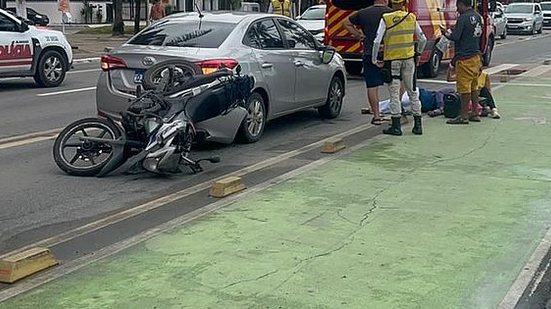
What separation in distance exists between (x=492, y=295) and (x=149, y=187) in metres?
3.97

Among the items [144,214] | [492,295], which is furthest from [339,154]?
[492,295]

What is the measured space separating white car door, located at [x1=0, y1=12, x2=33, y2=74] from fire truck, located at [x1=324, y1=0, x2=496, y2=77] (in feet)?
20.4

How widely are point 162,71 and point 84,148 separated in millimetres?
1207

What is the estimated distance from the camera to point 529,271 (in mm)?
5617

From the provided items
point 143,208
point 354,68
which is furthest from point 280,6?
point 143,208

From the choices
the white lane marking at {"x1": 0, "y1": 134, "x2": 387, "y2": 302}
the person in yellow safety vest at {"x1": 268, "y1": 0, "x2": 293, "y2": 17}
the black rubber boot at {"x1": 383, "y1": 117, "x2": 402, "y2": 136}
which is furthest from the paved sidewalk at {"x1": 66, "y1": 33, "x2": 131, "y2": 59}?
the white lane marking at {"x1": 0, "y1": 134, "x2": 387, "y2": 302}

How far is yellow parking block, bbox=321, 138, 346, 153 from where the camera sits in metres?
9.88

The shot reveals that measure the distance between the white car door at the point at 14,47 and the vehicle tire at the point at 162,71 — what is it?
7.61 meters

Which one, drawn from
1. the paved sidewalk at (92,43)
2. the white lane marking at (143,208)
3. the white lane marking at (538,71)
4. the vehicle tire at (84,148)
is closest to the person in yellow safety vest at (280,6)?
the paved sidewalk at (92,43)

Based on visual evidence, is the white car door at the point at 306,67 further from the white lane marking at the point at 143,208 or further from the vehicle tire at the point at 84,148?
the vehicle tire at the point at 84,148

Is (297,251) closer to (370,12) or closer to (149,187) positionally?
(149,187)

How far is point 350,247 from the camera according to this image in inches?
239

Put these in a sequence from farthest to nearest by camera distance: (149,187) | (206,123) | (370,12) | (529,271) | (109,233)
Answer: (370,12), (206,123), (149,187), (109,233), (529,271)

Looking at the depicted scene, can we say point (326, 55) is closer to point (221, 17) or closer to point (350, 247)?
point (221, 17)
